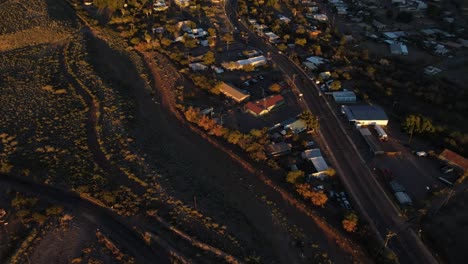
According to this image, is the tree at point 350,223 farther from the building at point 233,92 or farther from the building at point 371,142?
the building at point 233,92

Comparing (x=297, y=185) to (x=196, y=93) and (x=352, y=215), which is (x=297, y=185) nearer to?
(x=352, y=215)

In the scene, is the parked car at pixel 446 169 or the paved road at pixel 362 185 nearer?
the paved road at pixel 362 185

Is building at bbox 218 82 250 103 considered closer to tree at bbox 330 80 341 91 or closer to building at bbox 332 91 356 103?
building at bbox 332 91 356 103

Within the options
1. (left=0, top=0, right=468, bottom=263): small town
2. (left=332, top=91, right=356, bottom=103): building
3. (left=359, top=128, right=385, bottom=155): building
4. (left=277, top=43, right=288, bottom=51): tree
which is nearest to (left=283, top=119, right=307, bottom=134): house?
(left=0, top=0, right=468, bottom=263): small town

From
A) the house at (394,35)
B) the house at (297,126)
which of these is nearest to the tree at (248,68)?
the house at (297,126)

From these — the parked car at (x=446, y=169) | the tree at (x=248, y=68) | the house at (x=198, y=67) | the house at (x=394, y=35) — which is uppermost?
the house at (x=198, y=67)

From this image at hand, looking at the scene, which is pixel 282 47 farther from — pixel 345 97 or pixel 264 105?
pixel 264 105
